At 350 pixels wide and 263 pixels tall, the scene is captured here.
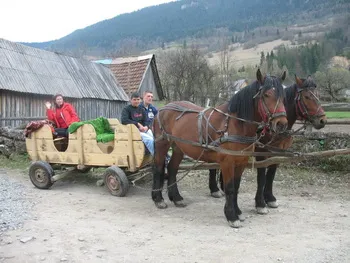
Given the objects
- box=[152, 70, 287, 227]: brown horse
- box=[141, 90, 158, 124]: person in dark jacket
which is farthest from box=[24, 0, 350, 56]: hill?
box=[152, 70, 287, 227]: brown horse

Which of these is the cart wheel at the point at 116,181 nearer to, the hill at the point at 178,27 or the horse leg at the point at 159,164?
the horse leg at the point at 159,164

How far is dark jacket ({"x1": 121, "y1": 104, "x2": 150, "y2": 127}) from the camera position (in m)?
7.03

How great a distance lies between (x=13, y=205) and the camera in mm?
5910

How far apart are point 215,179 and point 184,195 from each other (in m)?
0.69

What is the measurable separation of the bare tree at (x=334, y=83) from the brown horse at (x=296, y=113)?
34.0 metres

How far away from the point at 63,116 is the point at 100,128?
91 cm

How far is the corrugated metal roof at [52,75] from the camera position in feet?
49.5

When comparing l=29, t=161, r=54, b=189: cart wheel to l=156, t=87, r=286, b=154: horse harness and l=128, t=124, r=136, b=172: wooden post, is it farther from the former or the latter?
l=156, t=87, r=286, b=154: horse harness

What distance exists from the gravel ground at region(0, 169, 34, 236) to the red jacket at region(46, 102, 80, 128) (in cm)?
155

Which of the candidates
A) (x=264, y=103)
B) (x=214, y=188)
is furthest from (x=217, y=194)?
(x=264, y=103)

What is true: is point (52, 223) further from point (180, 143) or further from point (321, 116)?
point (321, 116)

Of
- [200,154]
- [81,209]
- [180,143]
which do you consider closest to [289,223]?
[200,154]

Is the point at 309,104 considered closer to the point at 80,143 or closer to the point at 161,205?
the point at 161,205

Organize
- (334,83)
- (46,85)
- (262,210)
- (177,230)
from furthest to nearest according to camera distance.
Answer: (334,83) → (46,85) → (262,210) → (177,230)
